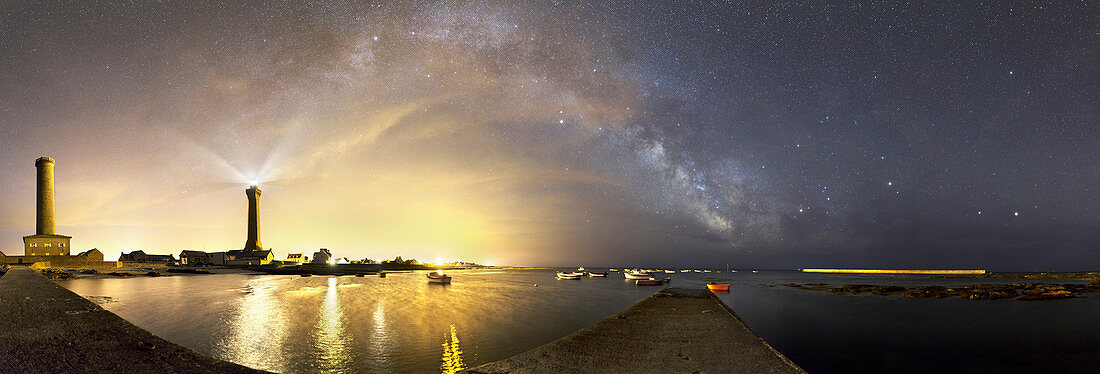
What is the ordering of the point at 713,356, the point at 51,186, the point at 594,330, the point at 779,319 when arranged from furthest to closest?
the point at 51,186, the point at 779,319, the point at 594,330, the point at 713,356

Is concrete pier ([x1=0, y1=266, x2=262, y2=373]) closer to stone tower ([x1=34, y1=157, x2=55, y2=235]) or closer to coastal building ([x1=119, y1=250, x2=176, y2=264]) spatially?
stone tower ([x1=34, y1=157, x2=55, y2=235])

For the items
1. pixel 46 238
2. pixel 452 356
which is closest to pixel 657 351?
pixel 452 356

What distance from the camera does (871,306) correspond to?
1528 inches

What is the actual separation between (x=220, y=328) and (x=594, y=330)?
68.4 feet

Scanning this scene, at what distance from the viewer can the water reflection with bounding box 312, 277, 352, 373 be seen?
1526 cm

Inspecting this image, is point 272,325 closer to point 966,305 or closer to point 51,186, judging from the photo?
point 966,305

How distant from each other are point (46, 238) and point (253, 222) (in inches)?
1465

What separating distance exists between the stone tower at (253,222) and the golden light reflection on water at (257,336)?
90.2 m

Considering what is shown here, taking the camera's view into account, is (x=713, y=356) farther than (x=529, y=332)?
No

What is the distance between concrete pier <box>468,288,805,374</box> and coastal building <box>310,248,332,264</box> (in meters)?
142

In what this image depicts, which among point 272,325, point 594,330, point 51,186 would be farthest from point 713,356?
point 51,186

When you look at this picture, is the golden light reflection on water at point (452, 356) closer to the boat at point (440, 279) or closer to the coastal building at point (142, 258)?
the boat at point (440, 279)

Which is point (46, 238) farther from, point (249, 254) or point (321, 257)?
point (321, 257)

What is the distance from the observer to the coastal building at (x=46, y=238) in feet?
240
